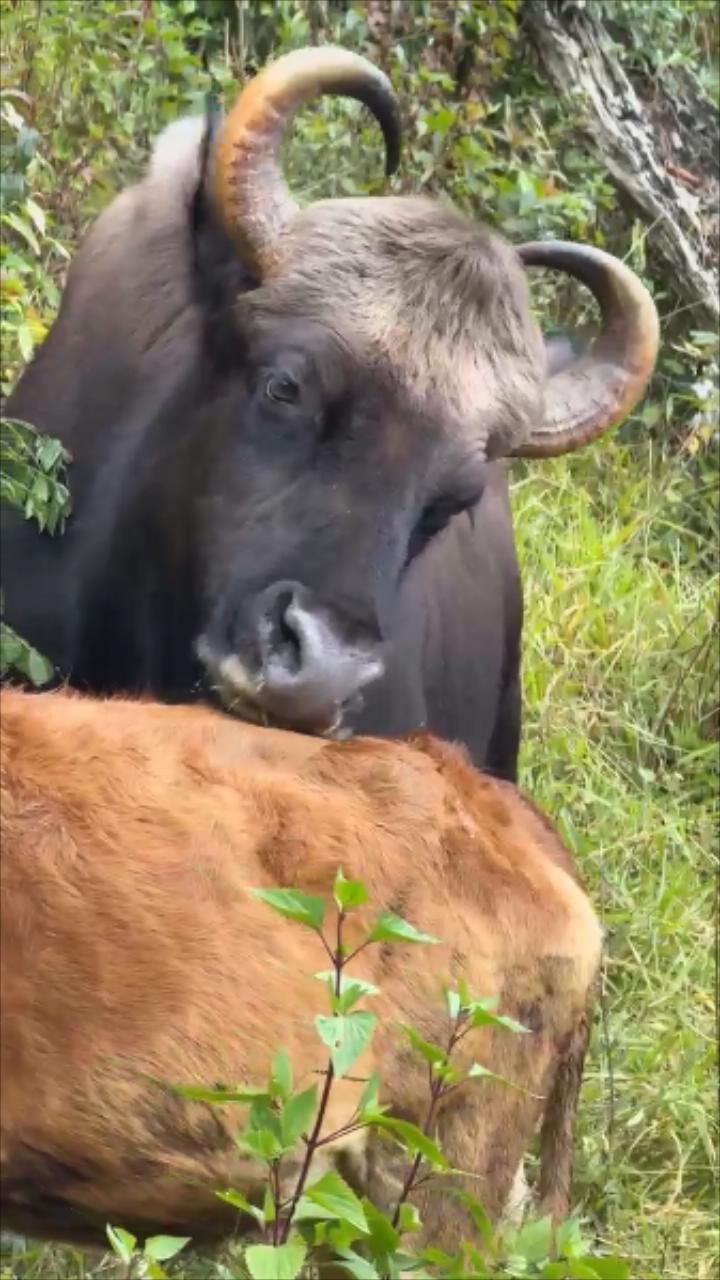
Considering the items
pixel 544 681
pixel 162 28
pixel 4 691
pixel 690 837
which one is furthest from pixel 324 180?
pixel 4 691

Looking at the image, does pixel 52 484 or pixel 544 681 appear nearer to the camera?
pixel 52 484

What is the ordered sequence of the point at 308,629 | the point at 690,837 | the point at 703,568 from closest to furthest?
1. the point at 308,629
2. the point at 690,837
3. the point at 703,568

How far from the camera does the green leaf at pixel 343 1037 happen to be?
2.11m

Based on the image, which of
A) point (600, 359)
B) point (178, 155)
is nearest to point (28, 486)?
point (178, 155)

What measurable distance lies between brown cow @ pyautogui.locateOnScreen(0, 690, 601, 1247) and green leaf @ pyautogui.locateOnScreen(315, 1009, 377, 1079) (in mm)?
511

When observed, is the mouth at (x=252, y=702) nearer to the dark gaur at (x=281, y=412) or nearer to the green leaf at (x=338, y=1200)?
the dark gaur at (x=281, y=412)

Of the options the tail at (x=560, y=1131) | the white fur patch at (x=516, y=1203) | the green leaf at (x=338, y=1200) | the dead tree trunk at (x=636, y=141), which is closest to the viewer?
the green leaf at (x=338, y=1200)

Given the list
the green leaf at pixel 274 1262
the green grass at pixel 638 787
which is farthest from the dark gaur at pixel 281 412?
the green leaf at pixel 274 1262

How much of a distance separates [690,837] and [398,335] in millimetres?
2052

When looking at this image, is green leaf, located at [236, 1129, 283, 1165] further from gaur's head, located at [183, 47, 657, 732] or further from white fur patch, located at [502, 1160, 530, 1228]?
gaur's head, located at [183, 47, 657, 732]

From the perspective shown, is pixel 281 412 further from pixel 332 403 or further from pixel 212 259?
pixel 212 259

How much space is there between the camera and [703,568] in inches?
287

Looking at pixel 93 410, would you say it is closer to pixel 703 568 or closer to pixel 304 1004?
pixel 304 1004

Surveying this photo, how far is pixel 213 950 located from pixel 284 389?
6.04ft
